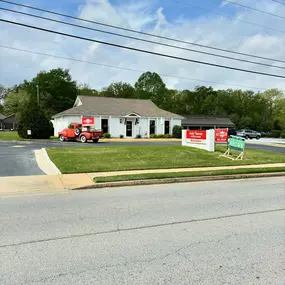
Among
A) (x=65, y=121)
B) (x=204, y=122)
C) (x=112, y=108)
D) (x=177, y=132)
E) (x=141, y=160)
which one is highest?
(x=112, y=108)

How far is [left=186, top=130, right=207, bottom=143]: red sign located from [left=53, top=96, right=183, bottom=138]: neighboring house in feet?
57.1

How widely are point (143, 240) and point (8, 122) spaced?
88.9 m

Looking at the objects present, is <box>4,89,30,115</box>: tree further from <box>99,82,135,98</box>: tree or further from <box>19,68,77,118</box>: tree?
<box>99,82,135,98</box>: tree

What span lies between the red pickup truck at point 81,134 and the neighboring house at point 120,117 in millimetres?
5966

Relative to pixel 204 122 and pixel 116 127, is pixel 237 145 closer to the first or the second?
pixel 116 127

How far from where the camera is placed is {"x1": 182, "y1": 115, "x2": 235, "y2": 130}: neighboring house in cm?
4966

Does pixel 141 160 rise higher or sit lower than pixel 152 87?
lower

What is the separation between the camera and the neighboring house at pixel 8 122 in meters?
81.5

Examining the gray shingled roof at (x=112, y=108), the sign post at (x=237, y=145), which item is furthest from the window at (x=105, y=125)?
the sign post at (x=237, y=145)

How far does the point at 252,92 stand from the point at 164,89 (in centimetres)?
2771

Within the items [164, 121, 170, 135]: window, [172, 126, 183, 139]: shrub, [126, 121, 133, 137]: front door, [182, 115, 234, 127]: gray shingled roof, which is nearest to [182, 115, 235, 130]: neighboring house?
[182, 115, 234, 127]: gray shingled roof

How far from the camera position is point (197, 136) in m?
18.3

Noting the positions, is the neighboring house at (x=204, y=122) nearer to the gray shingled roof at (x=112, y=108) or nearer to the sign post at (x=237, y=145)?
the gray shingled roof at (x=112, y=108)

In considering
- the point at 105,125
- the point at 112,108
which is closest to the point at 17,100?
the point at 112,108
